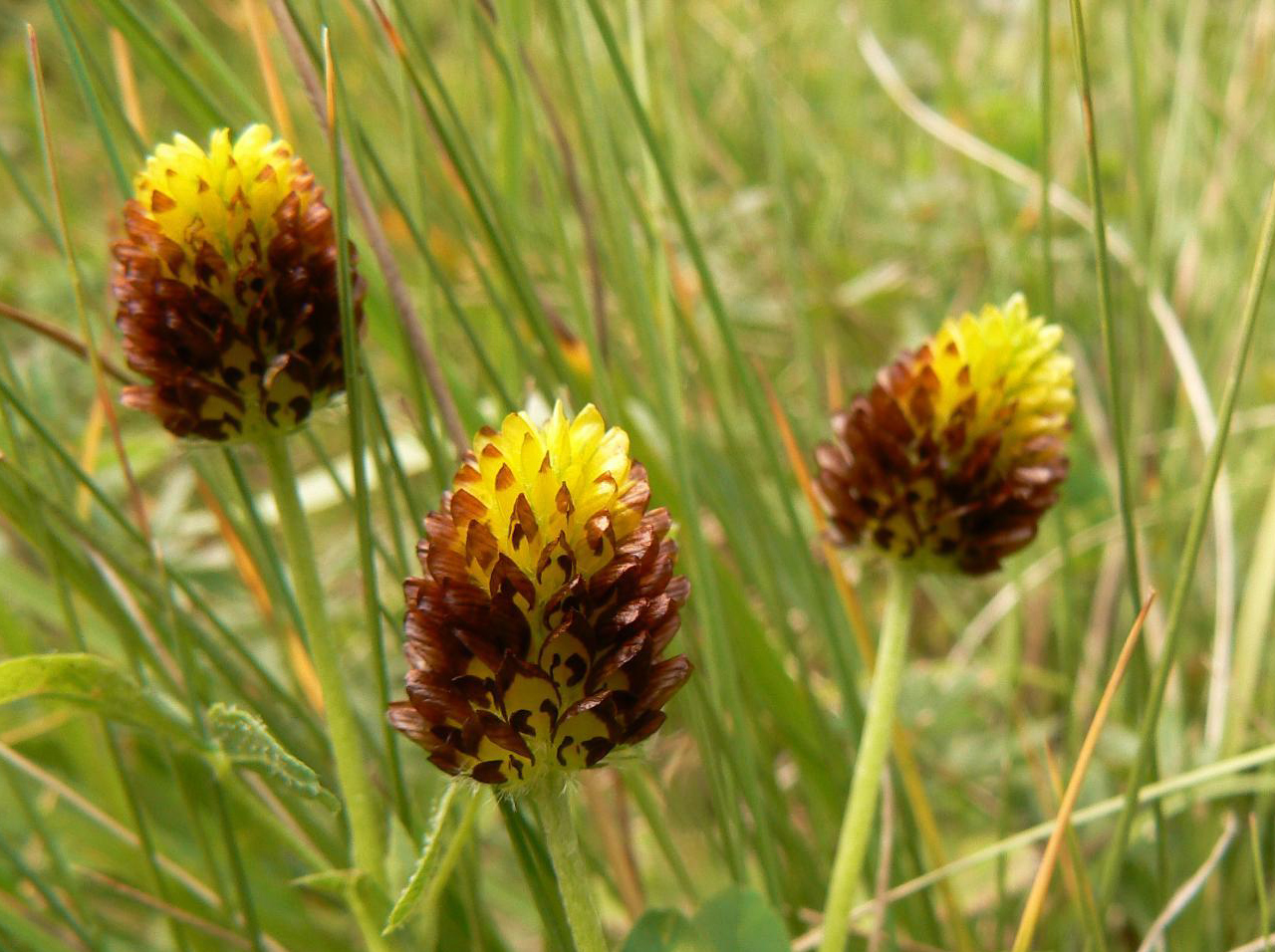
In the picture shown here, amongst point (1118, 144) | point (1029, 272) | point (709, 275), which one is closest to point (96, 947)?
point (709, 275)

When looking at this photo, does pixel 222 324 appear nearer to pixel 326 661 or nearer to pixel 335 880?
pixel 326 661

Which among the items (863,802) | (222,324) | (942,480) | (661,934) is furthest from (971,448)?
(222,324)

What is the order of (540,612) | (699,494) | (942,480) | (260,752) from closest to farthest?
(540,612) < (260,752) < (942,480) < (699,494)

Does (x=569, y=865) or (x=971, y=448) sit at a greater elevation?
(x=971, y=448)

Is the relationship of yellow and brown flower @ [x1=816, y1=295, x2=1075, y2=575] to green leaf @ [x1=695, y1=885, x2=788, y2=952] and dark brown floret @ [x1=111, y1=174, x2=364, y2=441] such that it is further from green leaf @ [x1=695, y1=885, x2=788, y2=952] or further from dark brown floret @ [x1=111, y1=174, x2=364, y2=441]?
dark brown floret @ [x1=111, y1=174, x2=364, y2=441]

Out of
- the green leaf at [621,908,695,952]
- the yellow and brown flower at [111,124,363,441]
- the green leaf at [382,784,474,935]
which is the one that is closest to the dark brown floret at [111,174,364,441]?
the yellow and brown flower at [111,124,363,441]

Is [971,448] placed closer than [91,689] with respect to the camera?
No

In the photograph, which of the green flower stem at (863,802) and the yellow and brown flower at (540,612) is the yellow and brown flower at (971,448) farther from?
the yellow and brown flower at (540,612)
